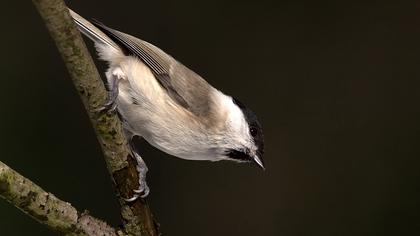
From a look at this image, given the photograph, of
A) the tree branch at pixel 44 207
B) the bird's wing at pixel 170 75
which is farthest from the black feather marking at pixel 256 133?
the tree branch at pixel 44 207

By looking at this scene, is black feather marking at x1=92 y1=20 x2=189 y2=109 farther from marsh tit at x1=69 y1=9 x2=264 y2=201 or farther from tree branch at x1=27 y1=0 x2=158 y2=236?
tree branch at x1=27 y1=0 x2=158 y2=236

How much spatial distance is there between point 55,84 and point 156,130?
132cm

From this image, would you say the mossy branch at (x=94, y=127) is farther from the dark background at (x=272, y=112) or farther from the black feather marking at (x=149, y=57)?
the dark background at (x=272, y=112)

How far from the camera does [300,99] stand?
3.40m

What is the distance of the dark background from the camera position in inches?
128

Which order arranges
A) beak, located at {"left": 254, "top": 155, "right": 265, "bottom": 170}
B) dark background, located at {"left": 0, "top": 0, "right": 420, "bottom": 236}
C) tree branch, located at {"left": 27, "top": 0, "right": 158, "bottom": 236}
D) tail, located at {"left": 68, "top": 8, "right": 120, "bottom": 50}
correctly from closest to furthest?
tree branch, located at {"left": 27, "top": 0, "right": 158, "bottom": 236}
tail, located at {"left": 68, "top": 8, "right": 120, "bottom": 50}
beak, located at {"left": 254, "top": 155, "right": 265, "bottom": 170}
dark background, located at {"left": 0, "top": 0, "right": 420, "bottom": 236}

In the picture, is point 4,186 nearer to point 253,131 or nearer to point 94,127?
point 94,127

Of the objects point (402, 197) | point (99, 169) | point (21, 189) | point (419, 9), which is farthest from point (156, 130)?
point (419, 9)

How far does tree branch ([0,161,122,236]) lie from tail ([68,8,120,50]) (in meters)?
0.61

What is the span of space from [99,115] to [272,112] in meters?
1.79

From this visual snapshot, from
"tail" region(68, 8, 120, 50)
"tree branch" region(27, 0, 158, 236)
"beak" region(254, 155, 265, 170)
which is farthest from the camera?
"beak" region(254, 155, 265, 170)

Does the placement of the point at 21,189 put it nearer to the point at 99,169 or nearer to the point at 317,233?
the point at 99,169

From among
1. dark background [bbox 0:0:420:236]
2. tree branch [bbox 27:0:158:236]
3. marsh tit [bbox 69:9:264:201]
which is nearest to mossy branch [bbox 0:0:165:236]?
tree branch [bbox 27:0:158:236]

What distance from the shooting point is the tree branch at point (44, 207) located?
159 centimetres
